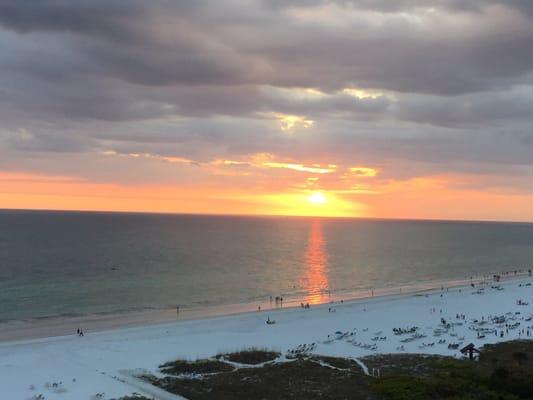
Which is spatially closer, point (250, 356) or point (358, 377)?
point (358, 377)

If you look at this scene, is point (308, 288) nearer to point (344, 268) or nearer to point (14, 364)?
point (344, 268)

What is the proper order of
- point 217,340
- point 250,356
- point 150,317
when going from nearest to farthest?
1. point 250,356
2. point 217,340
3. point 150,317

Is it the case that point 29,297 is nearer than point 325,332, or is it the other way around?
point 325,332

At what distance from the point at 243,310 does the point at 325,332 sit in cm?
1936

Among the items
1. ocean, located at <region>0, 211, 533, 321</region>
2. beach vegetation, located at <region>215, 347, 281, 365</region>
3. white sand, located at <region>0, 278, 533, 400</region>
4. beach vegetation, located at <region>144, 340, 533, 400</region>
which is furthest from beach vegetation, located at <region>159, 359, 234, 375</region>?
ocean, located at <region>0, 211, 533, 321</region>

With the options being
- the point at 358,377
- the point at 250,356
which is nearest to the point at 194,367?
the point at 250,356

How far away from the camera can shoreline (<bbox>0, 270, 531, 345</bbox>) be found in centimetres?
A: 5291

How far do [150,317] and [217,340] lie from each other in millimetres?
16936

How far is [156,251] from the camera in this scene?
149 m

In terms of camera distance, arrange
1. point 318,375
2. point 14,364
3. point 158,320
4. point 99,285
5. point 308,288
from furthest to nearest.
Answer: point 308,288
point 99,285
point 158,320
point 14,364
point 318,375

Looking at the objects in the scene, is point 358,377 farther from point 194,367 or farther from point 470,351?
point 194,367

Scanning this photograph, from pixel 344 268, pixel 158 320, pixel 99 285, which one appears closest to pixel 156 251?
pixel 344 268

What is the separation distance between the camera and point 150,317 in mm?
61938

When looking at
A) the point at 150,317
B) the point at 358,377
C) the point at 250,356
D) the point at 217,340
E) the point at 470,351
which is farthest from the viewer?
the point at 150,317
